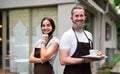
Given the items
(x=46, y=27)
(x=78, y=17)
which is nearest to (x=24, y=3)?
(x=46, y=27)

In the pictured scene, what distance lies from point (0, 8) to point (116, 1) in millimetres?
17836

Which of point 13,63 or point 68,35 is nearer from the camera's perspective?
point 68,35

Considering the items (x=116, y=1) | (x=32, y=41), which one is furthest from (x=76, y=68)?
(x=116, y=1)

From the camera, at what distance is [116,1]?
25531 mm

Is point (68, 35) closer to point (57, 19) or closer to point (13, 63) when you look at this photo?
point (57, 19)

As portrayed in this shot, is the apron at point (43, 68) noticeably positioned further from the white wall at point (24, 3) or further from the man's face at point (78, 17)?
the white wall at point (24, 3)

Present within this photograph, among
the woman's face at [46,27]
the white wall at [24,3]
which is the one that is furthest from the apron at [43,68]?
the white wall at [24,3]

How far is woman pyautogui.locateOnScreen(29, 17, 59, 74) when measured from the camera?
320 cm

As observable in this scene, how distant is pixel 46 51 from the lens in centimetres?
320

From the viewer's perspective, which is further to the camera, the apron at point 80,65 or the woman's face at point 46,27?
the woman's face at point 46,27

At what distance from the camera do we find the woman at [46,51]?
3.20 metres

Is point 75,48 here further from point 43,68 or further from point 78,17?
point 43,68

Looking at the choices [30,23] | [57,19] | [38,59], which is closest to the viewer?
[38,59]

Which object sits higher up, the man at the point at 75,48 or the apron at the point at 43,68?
the man at the point at 75,48
